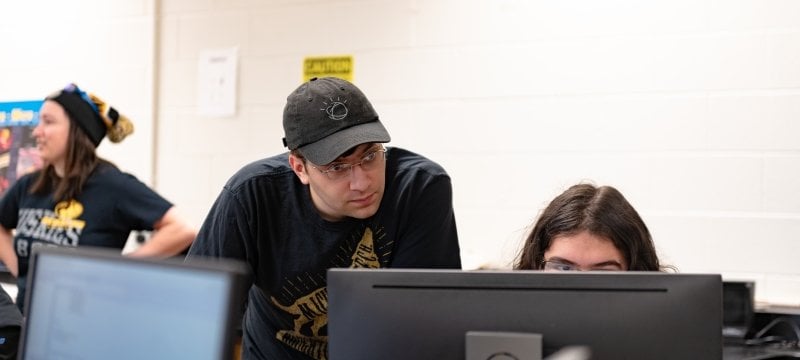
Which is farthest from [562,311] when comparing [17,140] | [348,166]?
[17,140]

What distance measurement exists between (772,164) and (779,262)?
0.29m

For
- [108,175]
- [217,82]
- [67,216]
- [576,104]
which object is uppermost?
[217,82]

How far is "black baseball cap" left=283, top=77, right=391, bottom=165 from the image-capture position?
1.55 meters

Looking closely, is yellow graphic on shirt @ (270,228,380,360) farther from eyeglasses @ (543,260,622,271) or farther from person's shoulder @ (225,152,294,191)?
eyeglasses @ (543,260,622,271)

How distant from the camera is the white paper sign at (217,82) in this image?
10.4 ft

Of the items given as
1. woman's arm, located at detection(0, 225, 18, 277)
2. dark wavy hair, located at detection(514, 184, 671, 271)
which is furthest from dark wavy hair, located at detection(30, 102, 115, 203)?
dark wavy hair, located at detection(514, 184, 671, 271)

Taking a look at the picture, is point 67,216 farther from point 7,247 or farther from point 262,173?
point 262,173

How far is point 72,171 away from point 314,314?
53.7 inches

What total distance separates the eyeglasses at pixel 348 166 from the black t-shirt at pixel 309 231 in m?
0.11

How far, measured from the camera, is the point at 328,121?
5.14 ft

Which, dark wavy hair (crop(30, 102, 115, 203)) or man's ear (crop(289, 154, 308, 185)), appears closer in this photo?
man's ear (crop(289, 154, 308, 185))

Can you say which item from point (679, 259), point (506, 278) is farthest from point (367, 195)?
point (679, 259)

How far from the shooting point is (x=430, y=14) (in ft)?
9.29

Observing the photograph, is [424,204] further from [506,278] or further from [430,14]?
[430,14]
